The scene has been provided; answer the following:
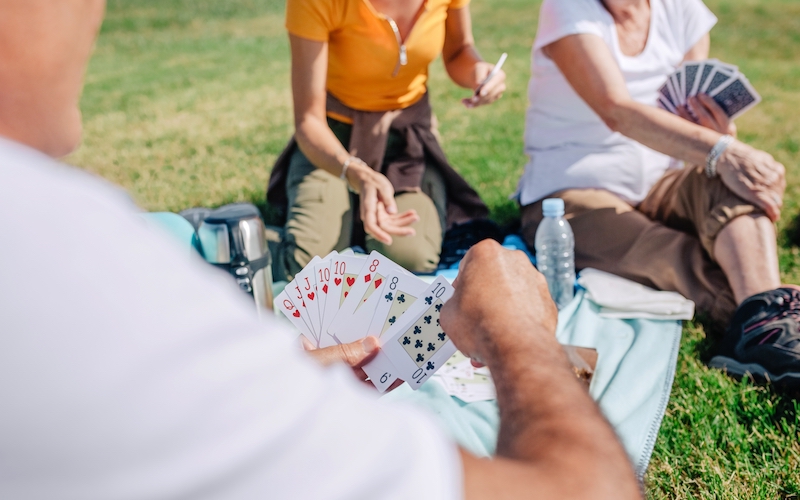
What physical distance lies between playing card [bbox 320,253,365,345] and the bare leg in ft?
5.38

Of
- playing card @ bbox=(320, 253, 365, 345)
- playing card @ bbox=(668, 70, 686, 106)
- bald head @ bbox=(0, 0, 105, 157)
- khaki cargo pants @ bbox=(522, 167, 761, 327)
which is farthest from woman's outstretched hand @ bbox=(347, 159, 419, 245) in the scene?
bald head @ bbox=(0, 0, 105, 157)

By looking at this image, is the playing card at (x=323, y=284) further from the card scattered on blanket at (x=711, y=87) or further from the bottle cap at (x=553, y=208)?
the card scattered on blanket at (x=711, y=87)

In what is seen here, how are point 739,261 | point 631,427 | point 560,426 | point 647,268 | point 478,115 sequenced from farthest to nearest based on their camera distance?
point 478,115 → point 647,268 → point 739,261 → point 631,427 → point 560,426

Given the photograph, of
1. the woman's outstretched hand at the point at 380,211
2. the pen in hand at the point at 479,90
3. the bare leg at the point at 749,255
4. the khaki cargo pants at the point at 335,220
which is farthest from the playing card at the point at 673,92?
the woman's outstretched hand at the point at 380,211

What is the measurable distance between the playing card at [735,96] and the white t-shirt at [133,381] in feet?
9.06

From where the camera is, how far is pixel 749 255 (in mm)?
2729

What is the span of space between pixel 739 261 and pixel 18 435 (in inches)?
106

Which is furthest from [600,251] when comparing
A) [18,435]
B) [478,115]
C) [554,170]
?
[478,115]

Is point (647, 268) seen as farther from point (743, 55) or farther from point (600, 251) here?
point (743, 55)

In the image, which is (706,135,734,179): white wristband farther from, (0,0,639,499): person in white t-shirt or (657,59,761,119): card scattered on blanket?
(0,0,639,499): person in white t-shirt

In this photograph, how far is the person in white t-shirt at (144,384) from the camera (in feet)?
1.81

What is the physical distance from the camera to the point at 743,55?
10.3m

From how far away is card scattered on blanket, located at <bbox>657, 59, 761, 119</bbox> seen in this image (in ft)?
9.45

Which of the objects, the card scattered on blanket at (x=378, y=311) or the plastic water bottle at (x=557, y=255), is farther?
the plastic water bottle at (x=557, y=255)
